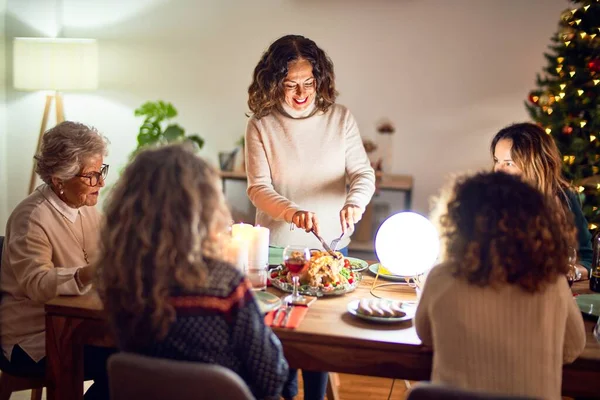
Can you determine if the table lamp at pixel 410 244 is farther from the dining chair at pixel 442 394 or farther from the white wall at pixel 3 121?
the white wall at pixel 3 121

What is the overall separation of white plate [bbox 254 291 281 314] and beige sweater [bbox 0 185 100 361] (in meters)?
0.54

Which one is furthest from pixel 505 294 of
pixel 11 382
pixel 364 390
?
pixel 364 390

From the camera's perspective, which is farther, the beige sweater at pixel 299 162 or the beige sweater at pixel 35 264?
the beige sweater at pixel 299 162

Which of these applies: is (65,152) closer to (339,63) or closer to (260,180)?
(260,180)

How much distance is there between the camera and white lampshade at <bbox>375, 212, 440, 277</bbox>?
5.96 ft

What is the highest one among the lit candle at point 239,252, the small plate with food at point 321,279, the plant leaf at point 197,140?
the plant leaf at point 197,140

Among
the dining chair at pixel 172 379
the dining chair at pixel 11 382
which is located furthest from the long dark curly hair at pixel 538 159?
the dining chair at pixel 11 382

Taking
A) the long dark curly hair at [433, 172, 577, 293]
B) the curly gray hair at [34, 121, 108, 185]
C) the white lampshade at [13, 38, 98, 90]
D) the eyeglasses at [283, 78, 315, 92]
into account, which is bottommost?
the long dark curly hair at [433, 172, 577, 293]

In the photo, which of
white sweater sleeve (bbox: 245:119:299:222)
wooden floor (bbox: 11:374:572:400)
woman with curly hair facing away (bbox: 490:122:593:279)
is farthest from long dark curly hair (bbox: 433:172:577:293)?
wooden floor (bbox: 11:374:572:400)

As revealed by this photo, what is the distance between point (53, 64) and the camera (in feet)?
14.0

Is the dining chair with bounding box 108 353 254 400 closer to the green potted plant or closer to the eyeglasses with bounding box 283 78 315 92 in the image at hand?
the eyeglasses with bounding box 283 78 315 92

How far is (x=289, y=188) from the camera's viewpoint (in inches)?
99.2

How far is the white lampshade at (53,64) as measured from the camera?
424 centimetres

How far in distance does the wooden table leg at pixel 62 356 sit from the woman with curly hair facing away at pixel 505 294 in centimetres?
107
